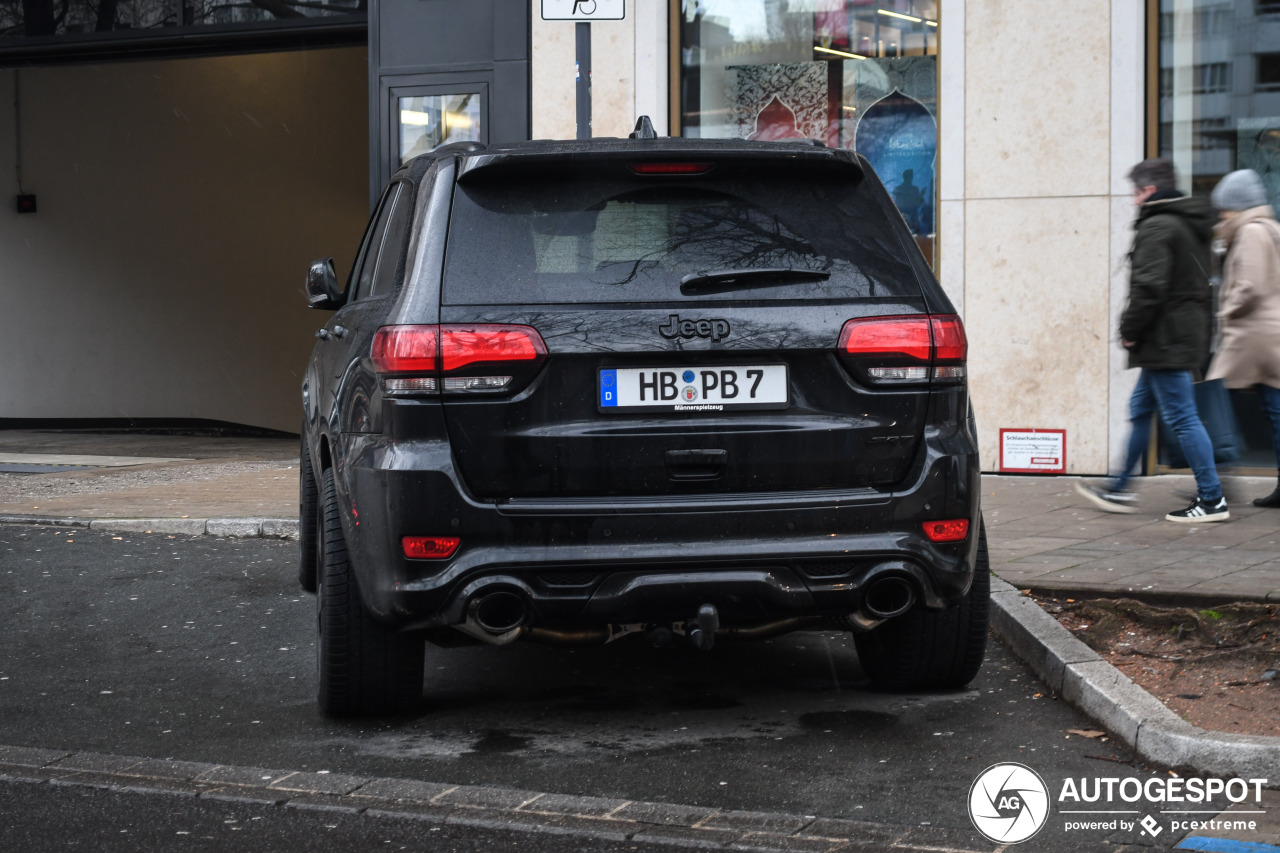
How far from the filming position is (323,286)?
18.3ft

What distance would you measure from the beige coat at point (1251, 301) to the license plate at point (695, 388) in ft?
15.9

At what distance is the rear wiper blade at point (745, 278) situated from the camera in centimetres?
425

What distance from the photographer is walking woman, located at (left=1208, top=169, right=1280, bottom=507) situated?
26.6 feet

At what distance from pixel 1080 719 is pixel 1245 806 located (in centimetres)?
89

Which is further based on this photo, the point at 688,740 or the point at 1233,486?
the point at 1233,486

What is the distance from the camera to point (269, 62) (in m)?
19.1

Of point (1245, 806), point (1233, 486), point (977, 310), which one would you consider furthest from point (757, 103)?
point (1245, 806)

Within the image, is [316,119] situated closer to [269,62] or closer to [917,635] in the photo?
[269,62]

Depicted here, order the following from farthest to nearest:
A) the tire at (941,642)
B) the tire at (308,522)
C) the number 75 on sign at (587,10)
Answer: the number 75 on sign at (587,10) → the tire at (308,522) → the tire at (941,642)

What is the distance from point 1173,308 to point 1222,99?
277 centimetres

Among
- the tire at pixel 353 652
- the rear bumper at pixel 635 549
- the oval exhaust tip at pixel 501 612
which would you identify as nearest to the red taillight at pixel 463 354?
the rear bumper at pixel 635 549

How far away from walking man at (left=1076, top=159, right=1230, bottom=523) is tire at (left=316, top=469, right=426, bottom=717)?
15.8 feet

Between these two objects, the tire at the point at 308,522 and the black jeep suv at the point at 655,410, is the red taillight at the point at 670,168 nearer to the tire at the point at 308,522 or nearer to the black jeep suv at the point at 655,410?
the black jeep suv at the point at 655,410

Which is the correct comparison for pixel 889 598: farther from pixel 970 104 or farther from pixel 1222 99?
pixel 1222 99
